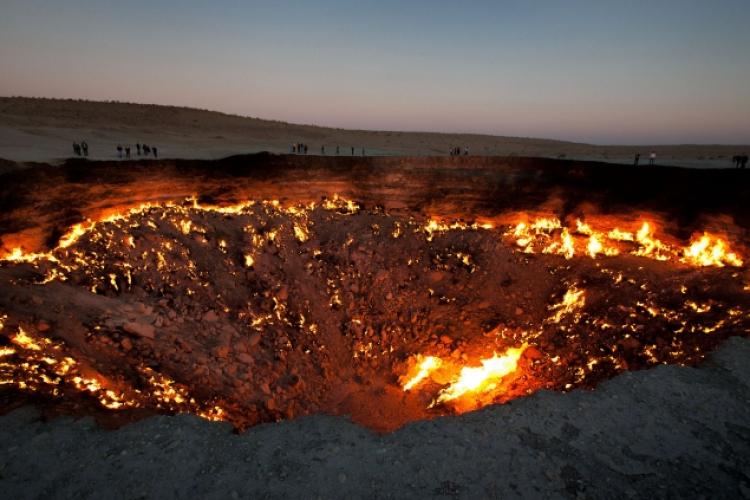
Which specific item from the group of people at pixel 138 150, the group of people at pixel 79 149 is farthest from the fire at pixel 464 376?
the group of people at pixel 79 149

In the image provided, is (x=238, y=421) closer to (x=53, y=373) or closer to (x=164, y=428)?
(x=164, y=428)

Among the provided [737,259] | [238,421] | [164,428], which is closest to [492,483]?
[164,428]

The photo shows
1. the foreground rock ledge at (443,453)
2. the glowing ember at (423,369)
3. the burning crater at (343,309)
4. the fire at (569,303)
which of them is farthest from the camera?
the fire at (569,303)

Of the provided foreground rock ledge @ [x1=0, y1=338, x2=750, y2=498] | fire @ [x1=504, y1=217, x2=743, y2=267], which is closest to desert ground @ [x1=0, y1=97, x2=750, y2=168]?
fire @ [x1=504, y1=217, x2=743, y2=267]

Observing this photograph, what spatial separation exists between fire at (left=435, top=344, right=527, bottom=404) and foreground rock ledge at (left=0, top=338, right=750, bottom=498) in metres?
3.17

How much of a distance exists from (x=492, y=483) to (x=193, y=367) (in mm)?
6076

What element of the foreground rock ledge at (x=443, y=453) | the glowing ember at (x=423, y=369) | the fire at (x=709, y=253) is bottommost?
the glowing ember at (x=423, y=369)

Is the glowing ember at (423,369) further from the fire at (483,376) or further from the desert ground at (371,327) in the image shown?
the fire at (483,376)

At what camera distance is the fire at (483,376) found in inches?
324

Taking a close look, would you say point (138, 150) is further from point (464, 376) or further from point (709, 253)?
point (709, 253)

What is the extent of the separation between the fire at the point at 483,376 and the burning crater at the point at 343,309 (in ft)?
0.12

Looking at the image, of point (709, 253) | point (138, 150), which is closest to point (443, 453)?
point (709, 253)

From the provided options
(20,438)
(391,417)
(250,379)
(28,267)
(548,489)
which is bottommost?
(391,417)

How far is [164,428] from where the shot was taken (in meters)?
5.00
